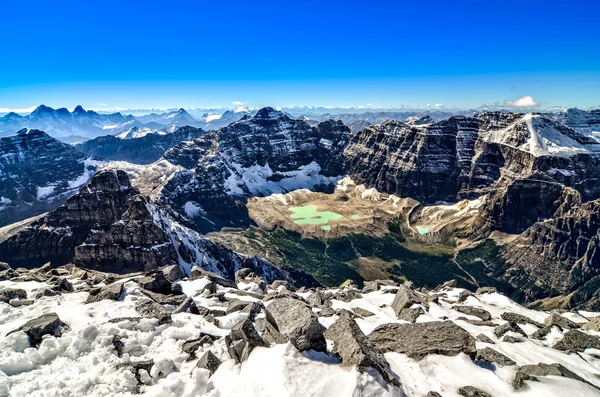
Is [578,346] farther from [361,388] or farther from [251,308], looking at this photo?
[251,308]

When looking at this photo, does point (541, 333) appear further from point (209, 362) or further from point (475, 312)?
point (209, 362)

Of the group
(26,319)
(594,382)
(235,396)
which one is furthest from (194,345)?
(594,382)

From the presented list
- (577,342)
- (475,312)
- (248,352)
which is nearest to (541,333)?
(577,342)

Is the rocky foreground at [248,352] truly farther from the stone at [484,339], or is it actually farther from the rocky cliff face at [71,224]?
the rocky cliff face at [71,224]

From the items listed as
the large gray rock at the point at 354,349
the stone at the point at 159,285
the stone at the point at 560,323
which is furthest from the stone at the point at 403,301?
the stone at the point at 159,285

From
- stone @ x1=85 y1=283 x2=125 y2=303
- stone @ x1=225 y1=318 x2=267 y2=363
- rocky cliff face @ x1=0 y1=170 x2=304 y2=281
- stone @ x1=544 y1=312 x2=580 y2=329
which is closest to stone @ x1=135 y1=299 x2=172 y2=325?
stone @ x1=85 y1=283 x2=125 y2=303

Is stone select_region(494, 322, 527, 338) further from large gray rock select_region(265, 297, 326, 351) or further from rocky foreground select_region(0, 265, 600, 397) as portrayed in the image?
large gray rock select_region(265, 297, 326, 351)
